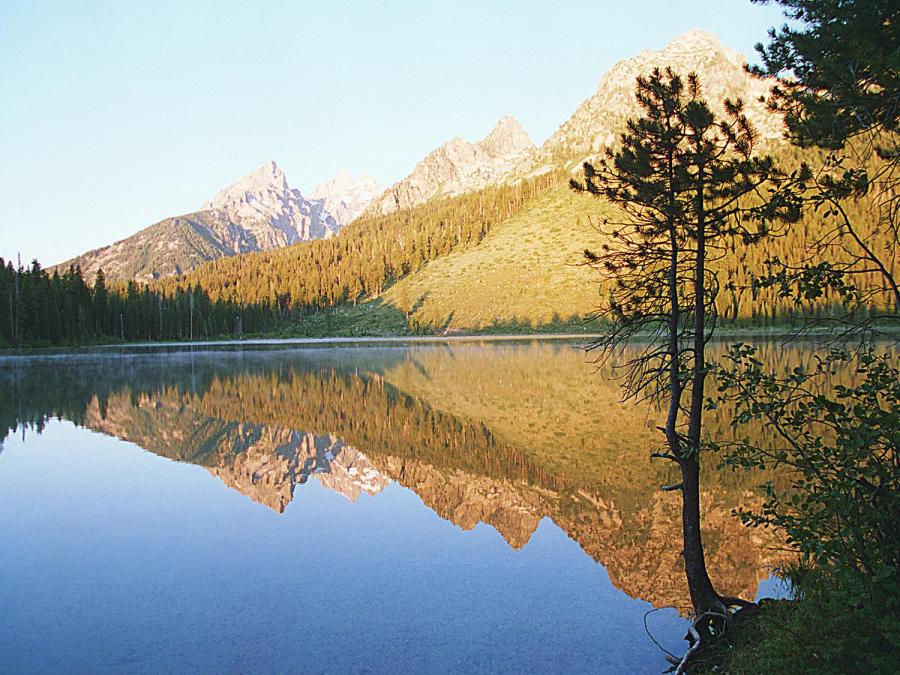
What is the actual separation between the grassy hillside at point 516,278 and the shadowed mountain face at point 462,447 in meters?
78.7

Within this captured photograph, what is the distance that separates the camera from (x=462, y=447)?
2178cm

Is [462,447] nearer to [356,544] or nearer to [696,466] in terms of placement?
→ [356,544]

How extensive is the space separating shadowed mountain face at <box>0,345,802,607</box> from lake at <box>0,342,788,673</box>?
0.10 metres

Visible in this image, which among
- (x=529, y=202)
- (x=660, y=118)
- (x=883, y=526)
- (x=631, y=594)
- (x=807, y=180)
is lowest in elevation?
(x=631, y=594)

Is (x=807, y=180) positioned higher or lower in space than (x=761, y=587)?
higher

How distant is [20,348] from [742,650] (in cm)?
11602

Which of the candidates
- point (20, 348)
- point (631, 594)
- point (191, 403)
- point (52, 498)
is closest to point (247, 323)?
point (20, 348)

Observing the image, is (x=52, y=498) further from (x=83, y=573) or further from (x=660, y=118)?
(x=660, y=118)

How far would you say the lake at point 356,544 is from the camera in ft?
29.1

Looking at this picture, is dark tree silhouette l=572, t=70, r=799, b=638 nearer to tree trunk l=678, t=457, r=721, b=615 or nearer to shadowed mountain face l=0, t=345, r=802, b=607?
tree trunk l=678, t=457, r=721, b=615

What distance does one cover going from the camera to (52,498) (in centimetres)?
1720

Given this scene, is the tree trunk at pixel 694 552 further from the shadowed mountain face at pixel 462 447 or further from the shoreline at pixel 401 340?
the shoreline at pixel 401 340

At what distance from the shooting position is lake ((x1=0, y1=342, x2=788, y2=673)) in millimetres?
8875

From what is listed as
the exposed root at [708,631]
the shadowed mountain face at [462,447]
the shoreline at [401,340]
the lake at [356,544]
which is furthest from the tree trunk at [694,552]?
the shoreline at [401,340]
